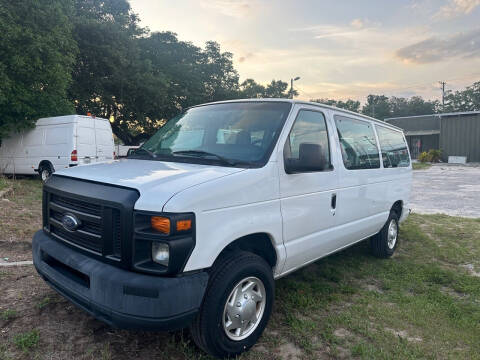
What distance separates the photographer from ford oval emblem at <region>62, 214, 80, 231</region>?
2.59 m

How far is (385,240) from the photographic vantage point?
204 inches

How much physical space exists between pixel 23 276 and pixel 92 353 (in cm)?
185

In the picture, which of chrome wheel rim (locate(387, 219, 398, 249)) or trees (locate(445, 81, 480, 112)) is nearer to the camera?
chrome wheel rim (locate(387, 219, 398, 249))

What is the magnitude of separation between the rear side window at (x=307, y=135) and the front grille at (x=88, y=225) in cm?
154

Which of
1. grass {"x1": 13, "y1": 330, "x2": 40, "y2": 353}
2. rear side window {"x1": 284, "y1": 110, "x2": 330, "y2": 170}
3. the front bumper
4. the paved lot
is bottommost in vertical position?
grass {"x1": 13, "y1": 330, "x2": 40, "y2": 353}

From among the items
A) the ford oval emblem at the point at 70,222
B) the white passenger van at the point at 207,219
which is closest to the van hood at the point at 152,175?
the white passenger van at the point at 207,219

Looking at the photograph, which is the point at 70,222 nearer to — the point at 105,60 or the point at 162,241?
the point at 162,241

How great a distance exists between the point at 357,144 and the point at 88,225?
324 centimetres

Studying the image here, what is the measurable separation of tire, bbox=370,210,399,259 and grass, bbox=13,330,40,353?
4383mm

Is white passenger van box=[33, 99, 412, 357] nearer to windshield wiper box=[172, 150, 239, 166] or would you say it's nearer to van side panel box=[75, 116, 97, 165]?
windshield wiper box=[172, 150, 239, 166]

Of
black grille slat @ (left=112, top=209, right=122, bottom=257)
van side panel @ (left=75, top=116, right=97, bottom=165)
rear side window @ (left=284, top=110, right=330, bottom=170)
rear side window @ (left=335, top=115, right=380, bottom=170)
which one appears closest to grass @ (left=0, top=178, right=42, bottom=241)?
van side panel @ (left=75, top=116, right=97, bottom=165)

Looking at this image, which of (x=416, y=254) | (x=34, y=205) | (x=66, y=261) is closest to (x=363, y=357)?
(x=66, y=261)

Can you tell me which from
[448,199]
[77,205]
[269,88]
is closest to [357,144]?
[77,205]

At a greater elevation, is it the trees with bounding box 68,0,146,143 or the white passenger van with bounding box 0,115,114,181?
the trees with bounding box 68,0,146,143
